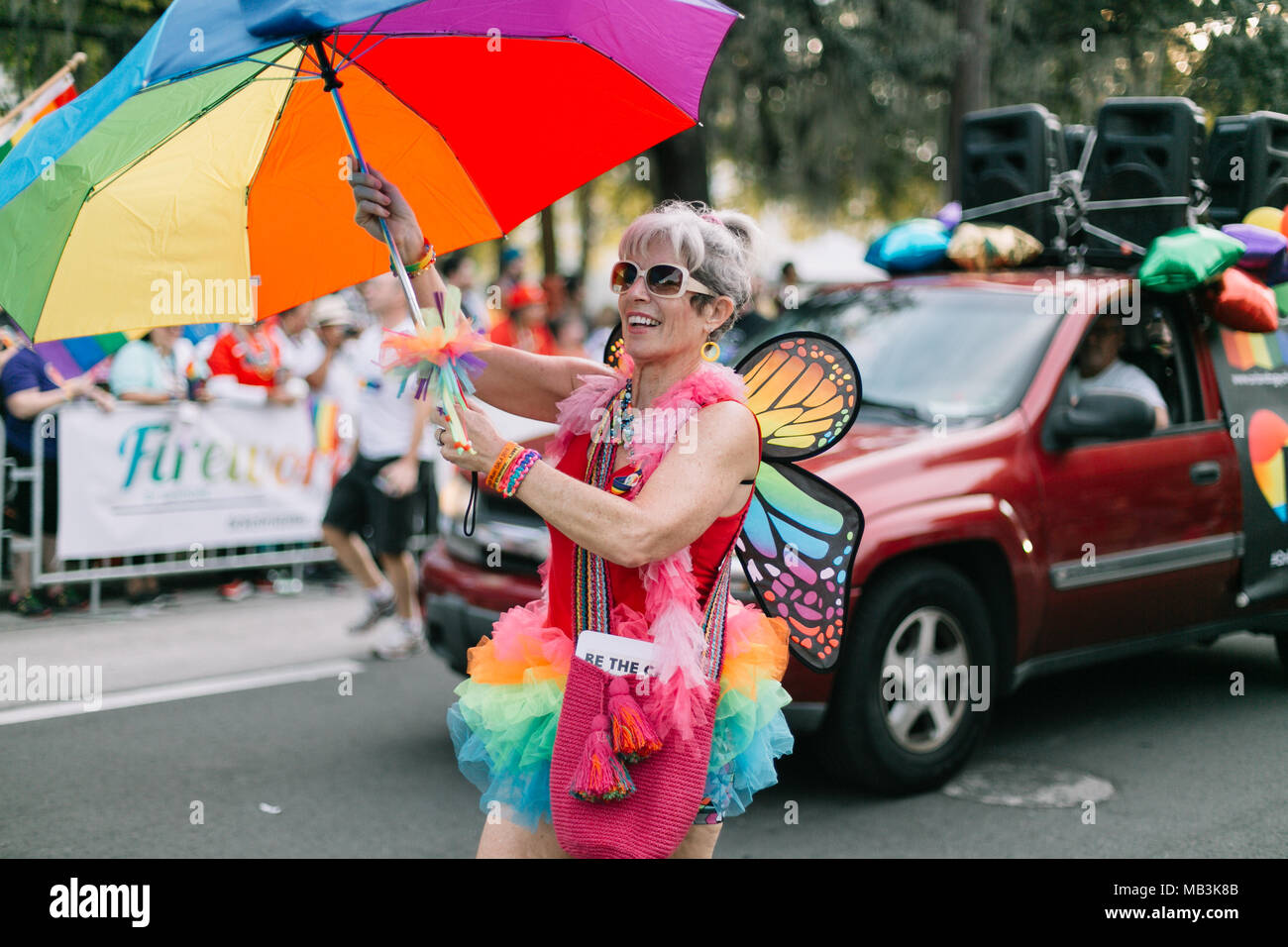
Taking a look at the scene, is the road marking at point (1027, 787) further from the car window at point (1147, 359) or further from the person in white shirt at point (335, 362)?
the person in white shirt at point (335, 362)

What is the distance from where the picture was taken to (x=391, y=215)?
266 centimetres

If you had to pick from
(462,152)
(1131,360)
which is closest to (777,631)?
(462,152)

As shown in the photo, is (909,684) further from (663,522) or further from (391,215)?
(391,215)

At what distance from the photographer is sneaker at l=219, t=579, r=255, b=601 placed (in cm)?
873

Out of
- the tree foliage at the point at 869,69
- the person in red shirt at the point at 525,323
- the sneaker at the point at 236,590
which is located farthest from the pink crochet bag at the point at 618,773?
the person in red shirt at the point at 525,323

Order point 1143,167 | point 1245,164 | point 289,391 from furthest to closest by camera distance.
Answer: point 289,391, point 1245,164, point 1143,167

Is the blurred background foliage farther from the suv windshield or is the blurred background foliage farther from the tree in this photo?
the suv windshield

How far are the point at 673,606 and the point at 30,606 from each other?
6.63 metres

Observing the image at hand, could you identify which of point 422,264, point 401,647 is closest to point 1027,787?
point 422,264

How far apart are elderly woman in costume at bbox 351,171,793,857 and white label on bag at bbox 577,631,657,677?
0.02 m

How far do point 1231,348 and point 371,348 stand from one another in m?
4.32

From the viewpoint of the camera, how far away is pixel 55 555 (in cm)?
804

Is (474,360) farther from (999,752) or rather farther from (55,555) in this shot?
(55,555)

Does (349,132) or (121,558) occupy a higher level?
(349,132)
